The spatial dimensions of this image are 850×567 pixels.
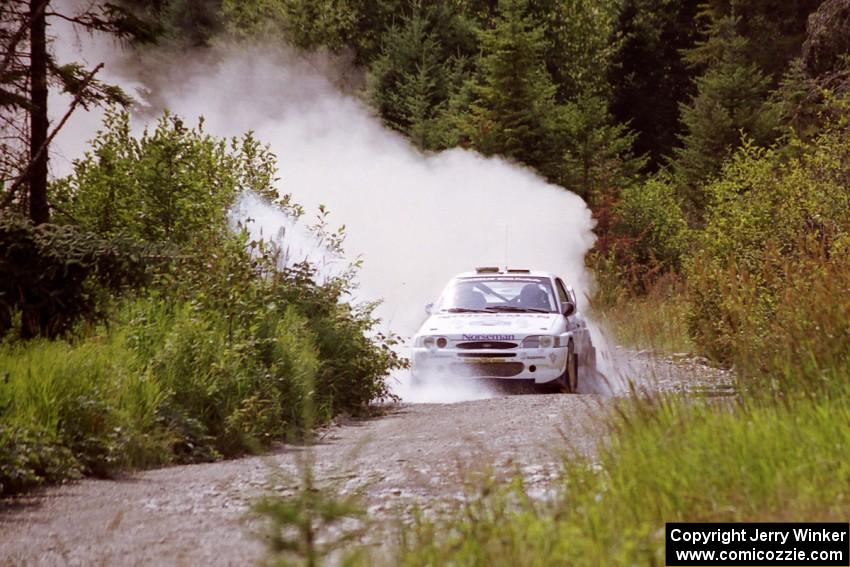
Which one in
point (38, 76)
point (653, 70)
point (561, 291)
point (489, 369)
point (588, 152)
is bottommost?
point (489, 369)

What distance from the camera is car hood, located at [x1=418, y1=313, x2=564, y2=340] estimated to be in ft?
51.1

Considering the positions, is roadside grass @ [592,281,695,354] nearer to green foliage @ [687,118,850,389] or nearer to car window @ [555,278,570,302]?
green foliage @ [687,118,850,389]

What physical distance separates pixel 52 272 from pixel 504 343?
561cm

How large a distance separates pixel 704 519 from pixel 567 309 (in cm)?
1029

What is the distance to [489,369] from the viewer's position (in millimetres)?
15578

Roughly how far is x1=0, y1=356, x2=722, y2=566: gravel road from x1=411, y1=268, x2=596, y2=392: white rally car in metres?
3.19

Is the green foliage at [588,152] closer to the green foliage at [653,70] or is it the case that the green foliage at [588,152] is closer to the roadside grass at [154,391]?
the green foliage at [653,70]

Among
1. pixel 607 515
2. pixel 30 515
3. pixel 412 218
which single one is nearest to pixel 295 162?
pixel 412 218

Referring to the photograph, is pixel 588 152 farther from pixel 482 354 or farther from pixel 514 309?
pixel 482 354

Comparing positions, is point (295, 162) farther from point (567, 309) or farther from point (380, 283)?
point (567, 309)

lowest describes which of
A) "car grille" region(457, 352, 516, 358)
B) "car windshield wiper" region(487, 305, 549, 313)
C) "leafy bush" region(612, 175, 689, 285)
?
"car grille" region(457, 352, 516, 358)

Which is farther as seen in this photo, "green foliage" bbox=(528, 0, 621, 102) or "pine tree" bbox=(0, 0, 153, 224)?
"green foliage" bbox=(528, 0, 621, 102)

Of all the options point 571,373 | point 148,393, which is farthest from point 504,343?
point 148,393

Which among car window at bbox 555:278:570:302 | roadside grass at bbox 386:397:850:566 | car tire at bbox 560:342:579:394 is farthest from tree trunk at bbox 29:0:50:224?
roadside grass at bbox 386:397:850:566
